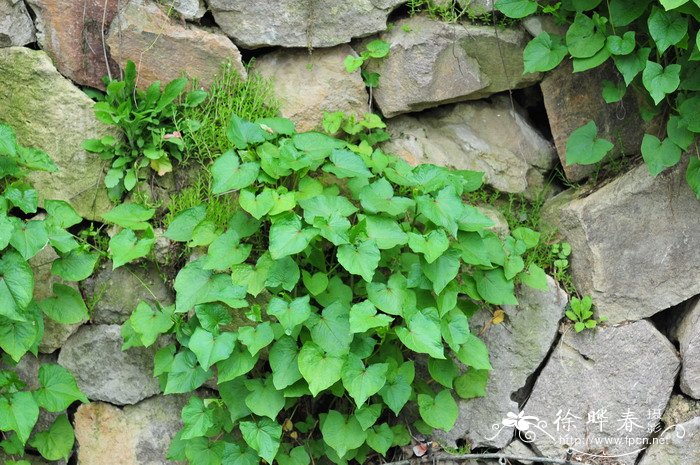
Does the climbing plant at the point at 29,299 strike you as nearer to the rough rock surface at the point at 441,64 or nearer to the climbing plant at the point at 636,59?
the rough rock surface at the point at 441,64

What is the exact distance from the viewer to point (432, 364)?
125 inches

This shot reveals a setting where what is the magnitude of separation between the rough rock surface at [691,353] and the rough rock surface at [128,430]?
80.5 inches

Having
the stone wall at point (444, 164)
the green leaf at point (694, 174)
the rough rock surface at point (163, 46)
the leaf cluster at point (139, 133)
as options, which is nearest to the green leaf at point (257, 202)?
the leaf cluster at point (139, 133)

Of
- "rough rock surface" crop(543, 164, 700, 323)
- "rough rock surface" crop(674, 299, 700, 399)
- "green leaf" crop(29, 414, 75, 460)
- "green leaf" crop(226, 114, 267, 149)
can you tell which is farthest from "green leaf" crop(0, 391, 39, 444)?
"rough rock surface" crop(674, 299, 700, 399)

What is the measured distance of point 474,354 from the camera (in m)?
3.16

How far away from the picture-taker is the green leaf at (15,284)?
2811mm

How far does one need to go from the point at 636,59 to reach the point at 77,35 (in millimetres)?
2160

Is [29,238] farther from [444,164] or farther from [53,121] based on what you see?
[444,164]

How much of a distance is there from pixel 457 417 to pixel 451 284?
0.64 m

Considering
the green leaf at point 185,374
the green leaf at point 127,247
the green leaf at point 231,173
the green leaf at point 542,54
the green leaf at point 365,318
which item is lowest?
the green leaf at point 185,374

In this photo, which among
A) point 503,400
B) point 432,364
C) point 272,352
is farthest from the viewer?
point 503,400

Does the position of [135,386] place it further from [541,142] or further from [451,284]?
[541,142]

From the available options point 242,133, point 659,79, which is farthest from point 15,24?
point 659,79

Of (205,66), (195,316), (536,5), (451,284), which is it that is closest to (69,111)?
(205,66)
